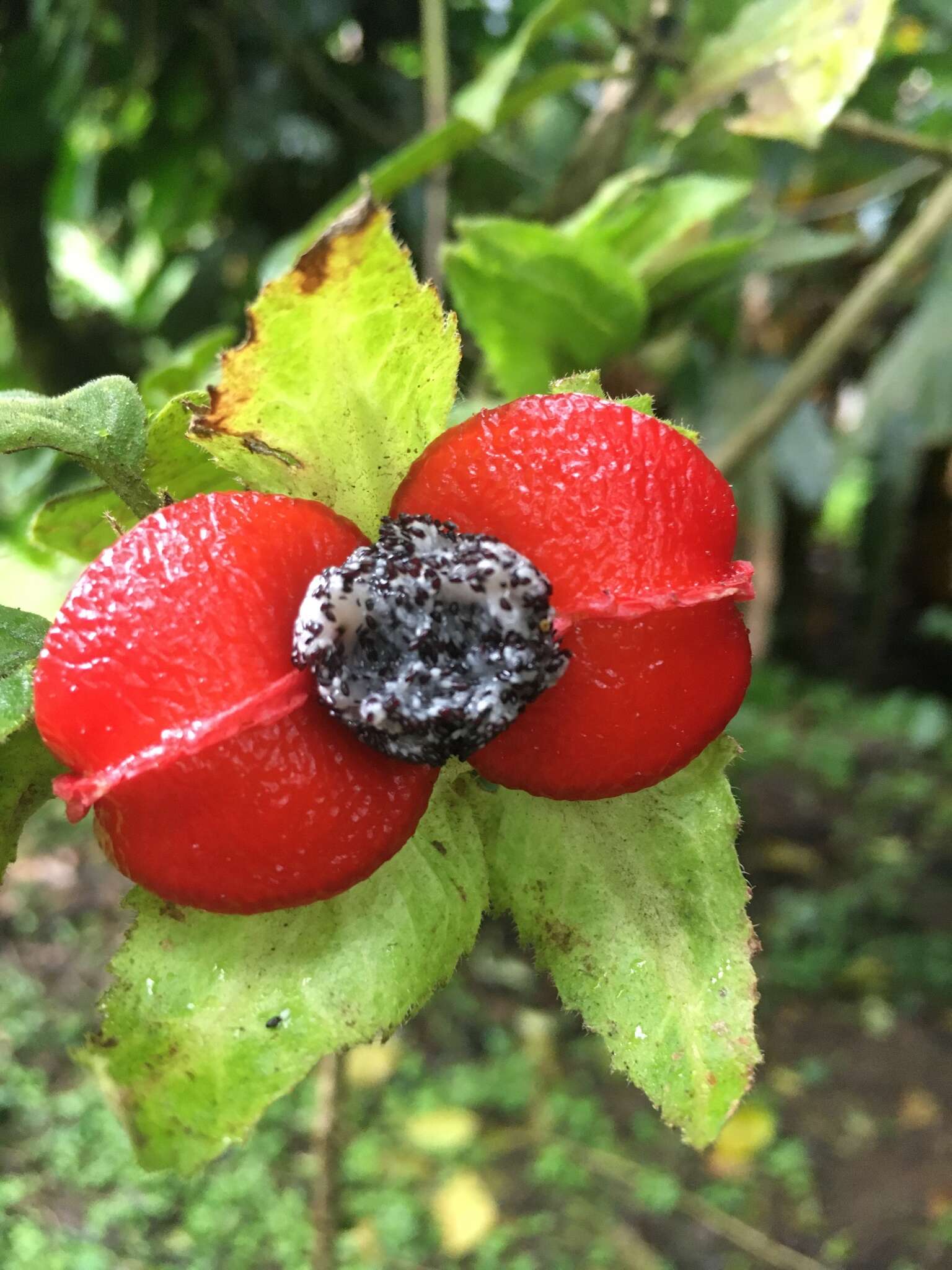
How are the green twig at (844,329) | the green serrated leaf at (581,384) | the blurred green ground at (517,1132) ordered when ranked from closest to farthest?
the green serrated leaf at (581,384), the green twig at (844,329), the blurred green ground at (517,1132)

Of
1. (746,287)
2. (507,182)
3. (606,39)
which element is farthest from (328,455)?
(746,287)

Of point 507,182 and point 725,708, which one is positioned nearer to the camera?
point 725,708

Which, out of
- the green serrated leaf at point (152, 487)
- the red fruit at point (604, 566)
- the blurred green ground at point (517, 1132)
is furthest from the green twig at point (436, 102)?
the blurred green ground at point (517, 1132)

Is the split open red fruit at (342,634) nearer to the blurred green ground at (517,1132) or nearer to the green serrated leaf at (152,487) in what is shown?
the green serrated leaf at (152,487)

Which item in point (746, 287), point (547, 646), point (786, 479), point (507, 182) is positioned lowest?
point (786, 479)

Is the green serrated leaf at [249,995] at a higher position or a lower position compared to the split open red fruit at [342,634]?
lower

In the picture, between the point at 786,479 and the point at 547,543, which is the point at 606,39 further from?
the point at 547,543

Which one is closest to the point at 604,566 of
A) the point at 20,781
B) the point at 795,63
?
the point at 20,781

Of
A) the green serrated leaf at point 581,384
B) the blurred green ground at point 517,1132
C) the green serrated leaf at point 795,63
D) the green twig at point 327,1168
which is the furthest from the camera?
the blurred green ground at point 517,1132
